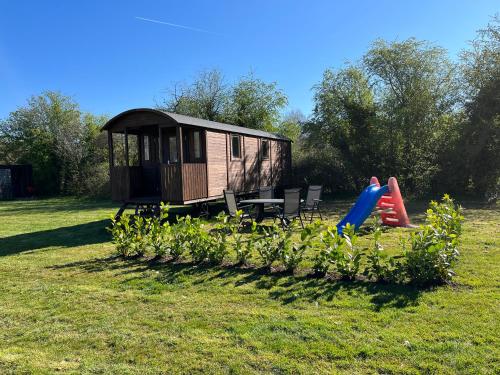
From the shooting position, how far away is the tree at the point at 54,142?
23.6 metres

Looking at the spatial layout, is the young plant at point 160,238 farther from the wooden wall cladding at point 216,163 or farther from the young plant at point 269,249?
the wooden wall cladding at point 216,163

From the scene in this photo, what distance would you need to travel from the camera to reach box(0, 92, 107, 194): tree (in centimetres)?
2361

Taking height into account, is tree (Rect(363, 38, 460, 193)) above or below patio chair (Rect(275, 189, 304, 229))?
above

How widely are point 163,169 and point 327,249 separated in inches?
230

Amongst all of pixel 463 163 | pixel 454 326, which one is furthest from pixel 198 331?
pixel 463 163

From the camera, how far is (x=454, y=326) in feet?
10.3

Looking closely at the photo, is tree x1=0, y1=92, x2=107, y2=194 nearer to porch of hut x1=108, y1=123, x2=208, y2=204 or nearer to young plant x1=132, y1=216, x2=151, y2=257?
porch of hut x1=108, y1=123, x2=208, y2=204

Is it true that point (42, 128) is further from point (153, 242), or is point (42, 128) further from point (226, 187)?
point (153, 242)

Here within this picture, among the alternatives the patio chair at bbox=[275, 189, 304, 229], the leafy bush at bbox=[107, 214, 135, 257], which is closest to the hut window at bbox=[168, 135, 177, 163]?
the patio chair at bbox=[275, 189, 304, 229]

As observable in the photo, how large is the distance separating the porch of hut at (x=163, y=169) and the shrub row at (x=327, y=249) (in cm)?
321

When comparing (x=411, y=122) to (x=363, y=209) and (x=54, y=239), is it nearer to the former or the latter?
(x=363, y=209)

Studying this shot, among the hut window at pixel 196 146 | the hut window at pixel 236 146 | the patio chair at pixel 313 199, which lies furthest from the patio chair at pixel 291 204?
the hut window at pixel 236 146

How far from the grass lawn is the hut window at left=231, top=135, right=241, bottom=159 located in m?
7.08

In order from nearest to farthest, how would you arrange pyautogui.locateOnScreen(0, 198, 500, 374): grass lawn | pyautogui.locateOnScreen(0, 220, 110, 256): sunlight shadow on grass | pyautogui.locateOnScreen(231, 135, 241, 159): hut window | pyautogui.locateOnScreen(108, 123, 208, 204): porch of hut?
1. pyautogui.locateOnScreen(0, 198, 500, 374): grass lawn
2. pyautogui.locateOnScreen(0, 220, 110, 256): sunlight shadow on grass
3. pyautogui.locateOnScreen(108, 123, 208, 204): porch of hut
4. pyautogui.locateOnScreen(231, 135, 241, 159): hut window
